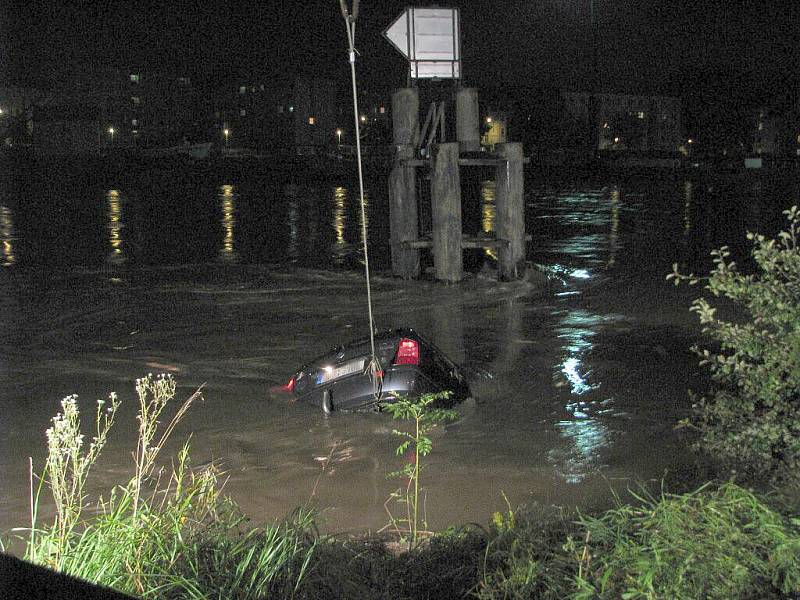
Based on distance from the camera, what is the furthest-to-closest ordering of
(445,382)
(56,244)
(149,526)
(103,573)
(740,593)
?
(56,244) < (445,382) < (149,526) < (103,573) < (740,593)

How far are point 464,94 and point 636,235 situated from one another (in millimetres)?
10121

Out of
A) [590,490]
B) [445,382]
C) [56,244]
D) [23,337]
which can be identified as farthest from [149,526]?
[56,244]

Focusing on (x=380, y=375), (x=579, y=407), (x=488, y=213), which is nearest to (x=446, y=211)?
(x=579, y=407)

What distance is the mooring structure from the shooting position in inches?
677

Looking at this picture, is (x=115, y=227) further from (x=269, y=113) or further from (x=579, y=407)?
(x=269, y=113)

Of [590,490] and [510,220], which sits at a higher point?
[510,220]

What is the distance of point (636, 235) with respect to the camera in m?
26.5

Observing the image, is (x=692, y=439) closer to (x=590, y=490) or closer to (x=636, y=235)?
(x=590, y=490)

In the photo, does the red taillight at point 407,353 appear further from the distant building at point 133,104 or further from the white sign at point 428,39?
the distant building at point 133,104

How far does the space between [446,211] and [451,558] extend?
12.4 meters

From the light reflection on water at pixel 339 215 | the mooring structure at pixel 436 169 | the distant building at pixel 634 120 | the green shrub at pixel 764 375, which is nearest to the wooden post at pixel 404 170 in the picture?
the mooring structure at pixel 436 169

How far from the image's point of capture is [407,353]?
899 centimetres

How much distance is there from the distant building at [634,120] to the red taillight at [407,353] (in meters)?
97.1

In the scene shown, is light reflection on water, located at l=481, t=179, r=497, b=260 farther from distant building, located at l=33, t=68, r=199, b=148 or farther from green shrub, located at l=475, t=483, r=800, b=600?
distant building, located at l=33, t=68, r=199, b=148
